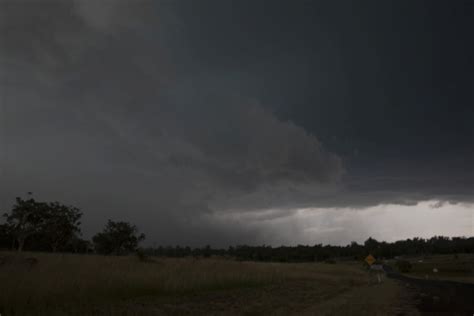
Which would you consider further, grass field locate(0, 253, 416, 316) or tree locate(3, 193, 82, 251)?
tree locate(3, 193, 82, 251)

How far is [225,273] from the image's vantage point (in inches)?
1083

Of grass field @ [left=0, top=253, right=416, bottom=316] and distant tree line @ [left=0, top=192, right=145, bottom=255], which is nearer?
grass field @ [left=0, top=253, right=416, bottom=316]

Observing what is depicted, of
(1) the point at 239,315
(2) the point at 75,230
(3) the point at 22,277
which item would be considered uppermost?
(2) the point at 75,230

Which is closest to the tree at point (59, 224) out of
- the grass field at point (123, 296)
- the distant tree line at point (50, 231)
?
the distant tree line at point (50, 231)

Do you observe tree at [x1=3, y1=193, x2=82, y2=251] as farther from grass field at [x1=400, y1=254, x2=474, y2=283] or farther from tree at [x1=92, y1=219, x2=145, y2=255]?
grass field at [x1=400, y1=254, x2=474, y2=283]

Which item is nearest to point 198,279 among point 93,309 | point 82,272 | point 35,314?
point 82,272

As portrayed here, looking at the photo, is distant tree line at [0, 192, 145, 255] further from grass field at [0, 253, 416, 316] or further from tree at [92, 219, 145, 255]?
grass field at [0, 253, 416, 316]

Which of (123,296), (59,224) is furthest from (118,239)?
(123,296)

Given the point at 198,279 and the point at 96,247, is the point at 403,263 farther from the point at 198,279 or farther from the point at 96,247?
the point at 198,279

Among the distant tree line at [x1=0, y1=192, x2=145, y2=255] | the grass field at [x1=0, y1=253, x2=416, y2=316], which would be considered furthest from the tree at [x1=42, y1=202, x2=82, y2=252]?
the grass field at [x1=0, y1=253, x2=416, y2=316]

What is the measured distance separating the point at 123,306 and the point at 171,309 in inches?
73.1

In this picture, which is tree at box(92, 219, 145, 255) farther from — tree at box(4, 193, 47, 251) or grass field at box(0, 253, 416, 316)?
A: grass field at box(0, 253, 416, 316)

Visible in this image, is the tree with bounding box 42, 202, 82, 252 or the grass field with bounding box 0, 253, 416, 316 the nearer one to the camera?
the grass field with bounding box 0, 253, 416, 316

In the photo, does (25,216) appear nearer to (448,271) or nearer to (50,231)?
(50,231)
